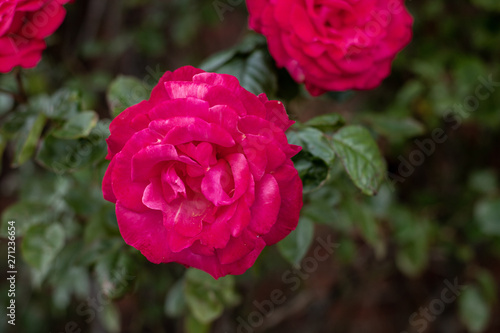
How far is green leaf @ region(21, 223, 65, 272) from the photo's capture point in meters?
0.77

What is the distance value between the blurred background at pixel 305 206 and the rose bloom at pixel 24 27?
0.48 feet

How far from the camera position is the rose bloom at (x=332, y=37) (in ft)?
2.04

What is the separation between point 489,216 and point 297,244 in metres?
0.66

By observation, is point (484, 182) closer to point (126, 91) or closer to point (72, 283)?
point (126, 91)

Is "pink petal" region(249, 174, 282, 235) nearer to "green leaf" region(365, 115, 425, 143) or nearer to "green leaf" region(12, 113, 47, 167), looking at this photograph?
"green leaf" region(12, 113, 47, 167)

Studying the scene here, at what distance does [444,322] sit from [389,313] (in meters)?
0.30

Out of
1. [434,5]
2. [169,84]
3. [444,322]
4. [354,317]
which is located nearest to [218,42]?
[434,5]

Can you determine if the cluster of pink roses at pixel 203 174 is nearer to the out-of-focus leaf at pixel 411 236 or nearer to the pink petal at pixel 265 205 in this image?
the pink petal at pixel 265 205

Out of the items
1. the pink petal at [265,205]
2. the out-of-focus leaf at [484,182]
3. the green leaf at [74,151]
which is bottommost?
the out-of-focus leaf at [484,182]

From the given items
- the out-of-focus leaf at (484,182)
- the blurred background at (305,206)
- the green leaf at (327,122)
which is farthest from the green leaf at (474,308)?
the green leaf at (327,122)

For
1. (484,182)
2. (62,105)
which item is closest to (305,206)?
(62,105)

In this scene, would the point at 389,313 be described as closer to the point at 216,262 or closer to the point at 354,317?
the point at 354,317

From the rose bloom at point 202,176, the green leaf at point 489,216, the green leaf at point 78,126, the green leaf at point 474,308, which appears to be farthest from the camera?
the green leaf at point 474,308

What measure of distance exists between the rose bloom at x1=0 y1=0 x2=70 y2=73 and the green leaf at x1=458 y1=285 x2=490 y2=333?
4.16 feet
